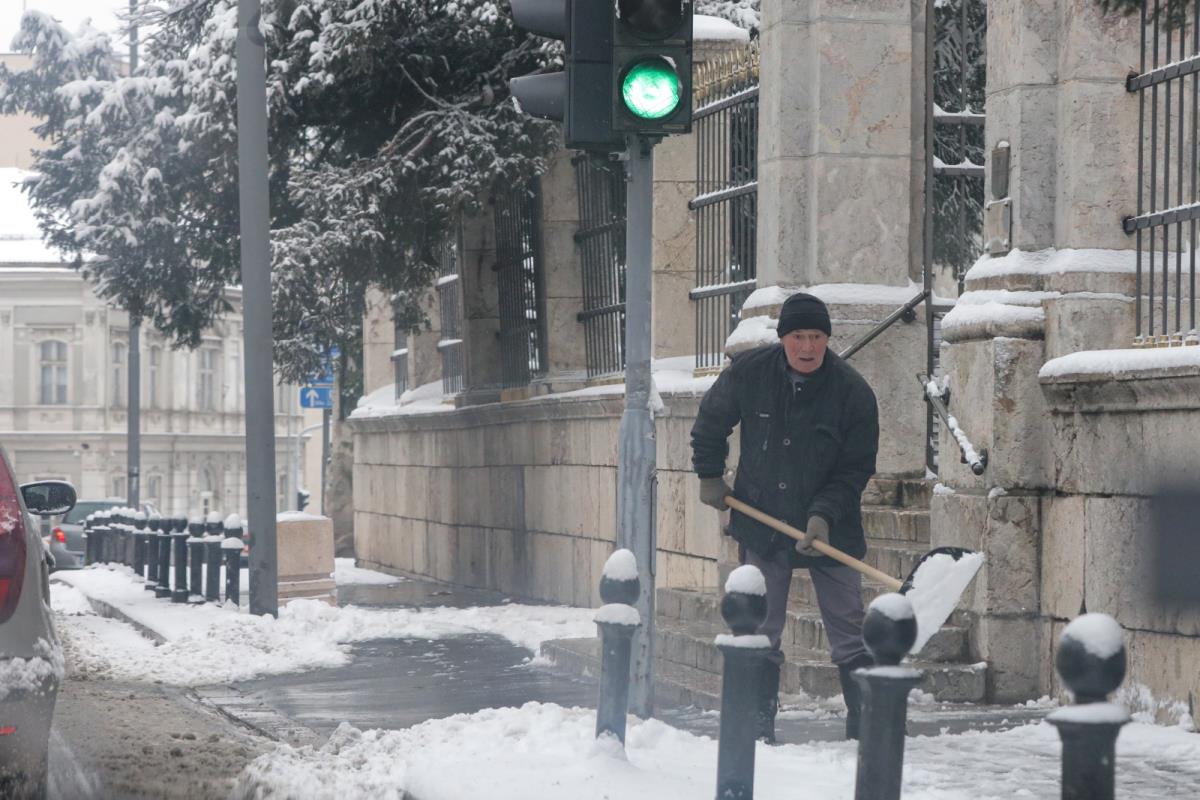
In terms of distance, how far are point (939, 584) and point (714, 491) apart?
3.25ft

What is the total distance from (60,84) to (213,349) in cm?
5029

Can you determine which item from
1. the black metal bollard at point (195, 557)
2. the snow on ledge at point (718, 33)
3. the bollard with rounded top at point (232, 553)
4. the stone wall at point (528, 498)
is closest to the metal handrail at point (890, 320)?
the stone wall at point (528, 498)

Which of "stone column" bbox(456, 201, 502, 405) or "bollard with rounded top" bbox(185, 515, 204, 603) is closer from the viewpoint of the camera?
"bollard with rounded top" bbox(185, 515, 204, 603)

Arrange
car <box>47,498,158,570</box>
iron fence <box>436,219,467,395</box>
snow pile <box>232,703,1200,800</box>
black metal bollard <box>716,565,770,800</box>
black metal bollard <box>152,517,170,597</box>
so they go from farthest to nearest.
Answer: car <box>47,498,158,570</box>, iron fence <box>436,219,467,395</box>, black metal bollard <box>152,517,170,597</box>, snow pile <box>232,703,1200,800</box>, black metal bollard <box>716,565,770,800</box>

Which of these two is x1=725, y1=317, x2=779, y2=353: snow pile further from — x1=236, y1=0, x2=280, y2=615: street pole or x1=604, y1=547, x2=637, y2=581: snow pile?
x1=604, y1=547, x2=637, y2=581: snow pile

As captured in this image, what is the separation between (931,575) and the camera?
24.0 feet

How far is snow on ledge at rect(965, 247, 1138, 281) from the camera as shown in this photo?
8797 mm

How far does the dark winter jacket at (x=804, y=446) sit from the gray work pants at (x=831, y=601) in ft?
0.20

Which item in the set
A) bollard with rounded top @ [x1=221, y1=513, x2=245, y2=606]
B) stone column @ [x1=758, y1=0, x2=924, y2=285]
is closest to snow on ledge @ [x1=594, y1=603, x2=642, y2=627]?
stone column @ [x1=758, y1=0, x2=924, y2=285]

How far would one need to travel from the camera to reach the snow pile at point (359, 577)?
71.1 feet

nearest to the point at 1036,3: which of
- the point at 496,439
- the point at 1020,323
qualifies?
the point at 1020,323

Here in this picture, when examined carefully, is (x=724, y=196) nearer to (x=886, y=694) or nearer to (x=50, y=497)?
(x=50, y=497)

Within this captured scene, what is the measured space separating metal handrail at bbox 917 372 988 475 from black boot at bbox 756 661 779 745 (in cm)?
177

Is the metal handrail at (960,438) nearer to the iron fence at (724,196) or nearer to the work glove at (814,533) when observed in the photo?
the work glove at (814,533)
